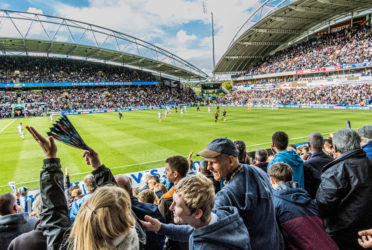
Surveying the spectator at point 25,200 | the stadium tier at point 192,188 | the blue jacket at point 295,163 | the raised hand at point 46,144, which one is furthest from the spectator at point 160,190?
the spectator at point 25,200

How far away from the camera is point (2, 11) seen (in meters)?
49.2

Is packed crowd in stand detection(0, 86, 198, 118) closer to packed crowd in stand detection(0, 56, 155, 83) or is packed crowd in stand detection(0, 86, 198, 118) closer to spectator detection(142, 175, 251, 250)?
packed crowd in stand detection(0, 56, 155, 83)

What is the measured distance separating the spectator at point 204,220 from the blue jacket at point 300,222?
3.91ft

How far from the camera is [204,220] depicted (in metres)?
1.99

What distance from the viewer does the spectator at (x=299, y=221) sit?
9.16 ft

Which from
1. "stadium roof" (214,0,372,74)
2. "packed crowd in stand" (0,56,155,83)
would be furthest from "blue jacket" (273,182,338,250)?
"packed crowd in stand" (0,56,155,83)

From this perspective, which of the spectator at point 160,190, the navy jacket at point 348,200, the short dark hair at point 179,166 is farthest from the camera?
the spectator at point 160,190

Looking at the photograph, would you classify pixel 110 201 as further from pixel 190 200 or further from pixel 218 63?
pixel 218 63

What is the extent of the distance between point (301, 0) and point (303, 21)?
556 inches

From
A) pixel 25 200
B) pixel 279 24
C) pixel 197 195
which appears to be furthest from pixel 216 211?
pixel 279 24

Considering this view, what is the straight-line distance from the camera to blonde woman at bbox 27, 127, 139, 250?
1714mm

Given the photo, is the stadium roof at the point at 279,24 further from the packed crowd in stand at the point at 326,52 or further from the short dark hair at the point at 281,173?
the short dark hair at the point at 281,173

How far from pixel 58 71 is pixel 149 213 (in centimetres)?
7613

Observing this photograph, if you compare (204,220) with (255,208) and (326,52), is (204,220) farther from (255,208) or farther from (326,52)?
(326,52)
